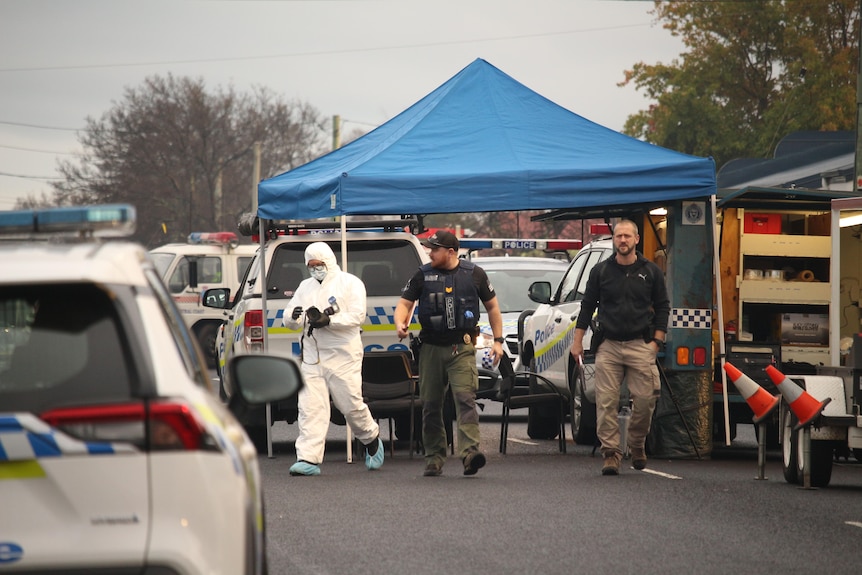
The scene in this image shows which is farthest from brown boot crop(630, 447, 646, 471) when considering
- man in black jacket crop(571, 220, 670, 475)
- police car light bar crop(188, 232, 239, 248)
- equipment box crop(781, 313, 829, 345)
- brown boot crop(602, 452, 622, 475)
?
police car light bar crop(188, 232, 239, 248)

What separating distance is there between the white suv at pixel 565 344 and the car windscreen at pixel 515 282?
115 inches

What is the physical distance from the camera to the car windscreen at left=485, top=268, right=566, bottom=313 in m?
20.1

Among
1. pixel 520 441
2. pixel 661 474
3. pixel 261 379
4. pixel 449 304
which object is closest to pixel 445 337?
pixel 449 304

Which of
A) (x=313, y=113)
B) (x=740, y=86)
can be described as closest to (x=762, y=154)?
(x=740, y=86)

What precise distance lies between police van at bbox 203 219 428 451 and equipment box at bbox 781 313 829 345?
3504mm

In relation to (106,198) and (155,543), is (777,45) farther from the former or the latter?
(155,543)

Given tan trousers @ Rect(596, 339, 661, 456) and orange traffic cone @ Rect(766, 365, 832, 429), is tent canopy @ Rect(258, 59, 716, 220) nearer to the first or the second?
tan trousers @ Rect(596, 339, 661, 456)

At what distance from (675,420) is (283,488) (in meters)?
4.14

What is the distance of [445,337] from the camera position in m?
12.1

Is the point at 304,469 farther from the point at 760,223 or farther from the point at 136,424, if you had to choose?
the point at 136,424

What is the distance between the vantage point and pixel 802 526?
9.12 metres

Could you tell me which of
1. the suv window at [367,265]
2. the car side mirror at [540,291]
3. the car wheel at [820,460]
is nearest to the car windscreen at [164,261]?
the car side mirror at [540,291]

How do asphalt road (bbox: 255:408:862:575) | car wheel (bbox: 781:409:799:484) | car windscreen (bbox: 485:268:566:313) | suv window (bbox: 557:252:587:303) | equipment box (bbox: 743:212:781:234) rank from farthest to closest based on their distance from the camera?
car windscreen (bbox: 485:268:566:313)
suv window (bbox: 557:252:587:303)
equipment box (bbox: 743:212:781:234)
car wheel (bbox: 781:409:799:484)
asphalt road (bbox: 255:408:862:575)

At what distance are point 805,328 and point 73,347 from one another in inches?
437
